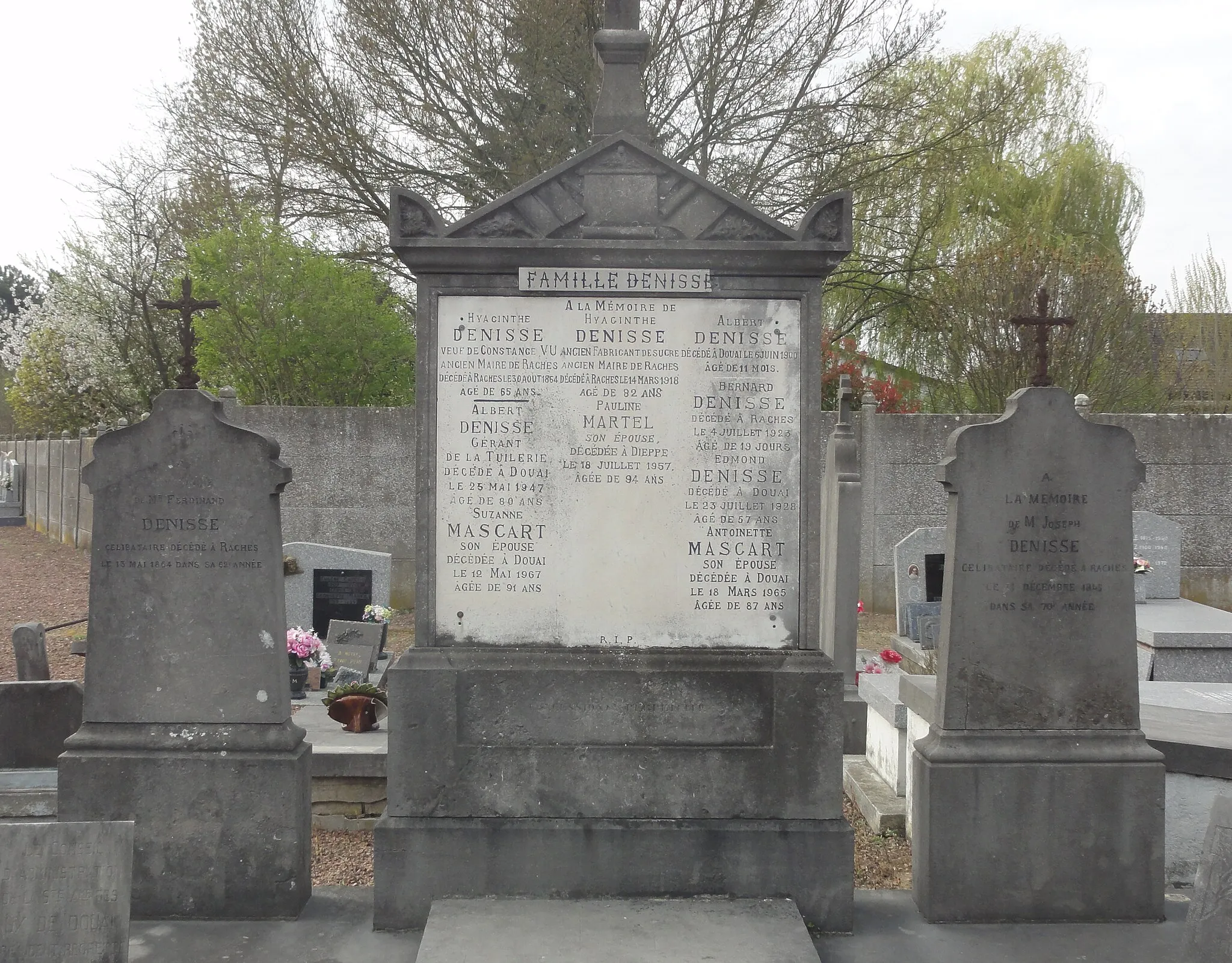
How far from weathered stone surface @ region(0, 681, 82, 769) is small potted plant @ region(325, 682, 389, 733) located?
1.53m

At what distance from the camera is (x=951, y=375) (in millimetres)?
17625

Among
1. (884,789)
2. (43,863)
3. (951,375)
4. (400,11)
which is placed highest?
(400,11)

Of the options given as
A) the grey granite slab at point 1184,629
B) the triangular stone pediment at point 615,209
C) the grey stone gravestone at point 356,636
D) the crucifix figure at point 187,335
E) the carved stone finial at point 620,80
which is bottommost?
the grey stone gravestone at point 356,636

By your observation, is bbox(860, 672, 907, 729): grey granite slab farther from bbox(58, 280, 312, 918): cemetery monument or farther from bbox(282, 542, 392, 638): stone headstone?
bbox(282, 542, 392, 638): stone headstone

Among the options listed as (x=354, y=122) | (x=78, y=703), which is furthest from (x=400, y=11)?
(x=78, y=703)

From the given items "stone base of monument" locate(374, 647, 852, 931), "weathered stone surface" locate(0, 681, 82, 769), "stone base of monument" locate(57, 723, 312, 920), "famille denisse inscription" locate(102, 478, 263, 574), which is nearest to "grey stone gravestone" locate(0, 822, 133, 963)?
"stone base of monument" locate(57, 723, 312, 920)

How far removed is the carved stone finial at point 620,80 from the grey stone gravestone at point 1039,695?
205 cm

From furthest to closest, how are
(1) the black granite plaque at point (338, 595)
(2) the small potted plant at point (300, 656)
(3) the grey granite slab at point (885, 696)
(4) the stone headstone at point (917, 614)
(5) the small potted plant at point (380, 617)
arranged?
(4) the stone headstone at point (917, 614), (1) the black granite plaque at point (338, 595), (5) the small potted plant at point (380, 617), (2) the small potted plant at point (300, 656), (3) the grey granite slab at point (885, 696)

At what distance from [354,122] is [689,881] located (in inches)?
543

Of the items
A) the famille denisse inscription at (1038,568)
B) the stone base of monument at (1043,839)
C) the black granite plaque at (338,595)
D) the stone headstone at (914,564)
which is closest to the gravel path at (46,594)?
the black granite plaque at (338,595)

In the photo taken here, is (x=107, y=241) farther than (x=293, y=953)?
Yes

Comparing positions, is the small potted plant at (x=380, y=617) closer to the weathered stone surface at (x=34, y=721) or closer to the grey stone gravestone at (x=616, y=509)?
the weathered stone surface at (x=34, y=721)

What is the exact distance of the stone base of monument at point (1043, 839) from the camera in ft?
14.1

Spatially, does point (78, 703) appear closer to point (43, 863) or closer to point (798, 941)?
point (43, 863)
